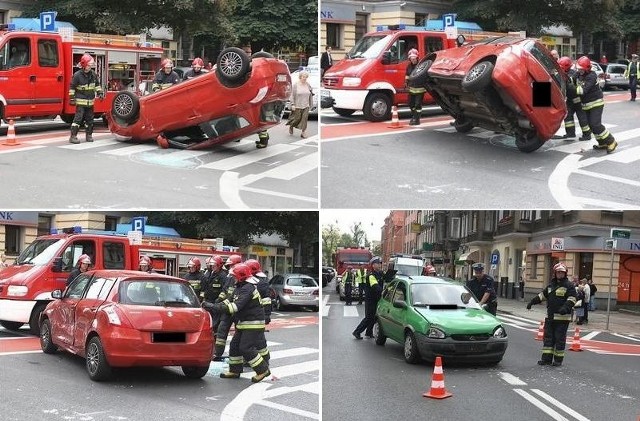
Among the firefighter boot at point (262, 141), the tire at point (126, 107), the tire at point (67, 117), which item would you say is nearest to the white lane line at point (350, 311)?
the firefighter boot at point (262, 141)

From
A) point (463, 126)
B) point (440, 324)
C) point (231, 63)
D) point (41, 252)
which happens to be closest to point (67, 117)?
point (231, 63)

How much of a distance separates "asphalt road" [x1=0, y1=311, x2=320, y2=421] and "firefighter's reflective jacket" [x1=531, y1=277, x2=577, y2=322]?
11.8ft

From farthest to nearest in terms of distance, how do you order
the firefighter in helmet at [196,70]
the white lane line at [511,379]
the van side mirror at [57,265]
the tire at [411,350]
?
1. the firefighter in helmet at [196,70]
2. the van side mirror at [57,265]
3. the tire at [411,350]
4. the white lane line at [511,379]

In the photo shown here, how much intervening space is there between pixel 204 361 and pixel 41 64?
43.0 ft

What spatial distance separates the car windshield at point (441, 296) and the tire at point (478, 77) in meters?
3.70

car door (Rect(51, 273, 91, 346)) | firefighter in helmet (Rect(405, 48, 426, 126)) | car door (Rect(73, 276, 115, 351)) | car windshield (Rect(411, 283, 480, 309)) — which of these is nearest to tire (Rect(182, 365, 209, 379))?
car door (Rect(73, 276, 115, 351))

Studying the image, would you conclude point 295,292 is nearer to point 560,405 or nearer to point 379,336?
point 379,336

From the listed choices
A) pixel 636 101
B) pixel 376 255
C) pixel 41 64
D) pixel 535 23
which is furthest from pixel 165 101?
pixel 535 23

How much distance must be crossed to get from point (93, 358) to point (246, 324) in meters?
1.87

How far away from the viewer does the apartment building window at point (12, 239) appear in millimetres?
26516

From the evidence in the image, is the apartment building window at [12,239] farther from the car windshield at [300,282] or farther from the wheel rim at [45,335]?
the wheel rim at [45,335]

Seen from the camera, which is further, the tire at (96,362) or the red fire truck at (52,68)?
the red fire truck at (52,68)

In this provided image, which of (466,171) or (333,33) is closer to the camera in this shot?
(466,171)

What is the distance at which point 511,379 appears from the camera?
1091 cm
